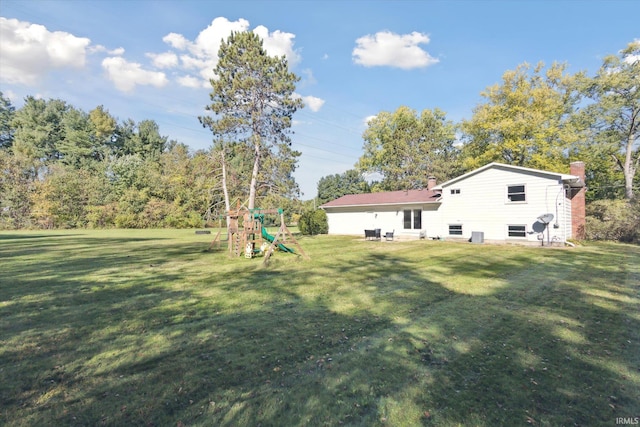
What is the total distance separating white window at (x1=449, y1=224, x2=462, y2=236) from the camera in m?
20.4

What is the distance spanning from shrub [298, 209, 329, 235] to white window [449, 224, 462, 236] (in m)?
10.6

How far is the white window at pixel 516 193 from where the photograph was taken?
18.0m

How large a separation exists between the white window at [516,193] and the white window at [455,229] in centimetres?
336

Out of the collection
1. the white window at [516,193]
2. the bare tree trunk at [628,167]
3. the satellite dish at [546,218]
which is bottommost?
the satellite dish at [546,218]

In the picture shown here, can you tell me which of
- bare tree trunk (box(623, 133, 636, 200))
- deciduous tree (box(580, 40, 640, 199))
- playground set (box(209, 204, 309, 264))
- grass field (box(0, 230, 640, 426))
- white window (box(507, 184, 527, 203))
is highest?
deciduous tree (box(580, 40, 640, 199))

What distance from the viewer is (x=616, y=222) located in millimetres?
19016

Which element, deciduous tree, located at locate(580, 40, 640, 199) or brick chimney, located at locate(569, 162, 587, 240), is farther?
deciduous tree, located at locate(580, 40, 640, 199)

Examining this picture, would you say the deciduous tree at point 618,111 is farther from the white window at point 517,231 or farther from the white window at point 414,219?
the white window at point 414,219

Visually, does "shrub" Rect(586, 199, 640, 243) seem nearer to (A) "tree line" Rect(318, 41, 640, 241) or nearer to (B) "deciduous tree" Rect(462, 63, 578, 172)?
(A) "tree line" Rect(318, 41, 640, 241)

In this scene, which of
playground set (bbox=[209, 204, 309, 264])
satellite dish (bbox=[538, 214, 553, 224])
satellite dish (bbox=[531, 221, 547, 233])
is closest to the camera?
playground set (bbox=[209, 204, 309, 264])

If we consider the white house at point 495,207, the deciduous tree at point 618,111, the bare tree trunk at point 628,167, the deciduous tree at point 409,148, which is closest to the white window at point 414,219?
the white house at point 495,207

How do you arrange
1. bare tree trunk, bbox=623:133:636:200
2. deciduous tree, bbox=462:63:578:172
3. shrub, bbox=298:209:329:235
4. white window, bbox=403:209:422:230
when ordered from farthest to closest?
deciduous tree, bbox=462:63:578:172, shrub, bbox=298:209:329:235, bare tree trunk, bbox=623:133:636:200, white window, bbox=403:209:422:230

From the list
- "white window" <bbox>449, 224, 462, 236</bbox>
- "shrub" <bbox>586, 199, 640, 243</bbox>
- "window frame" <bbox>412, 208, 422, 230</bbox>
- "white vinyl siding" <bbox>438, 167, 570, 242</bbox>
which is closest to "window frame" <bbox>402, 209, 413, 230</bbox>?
"window frame" <bbox>412, 208, 422, 230</bbox>

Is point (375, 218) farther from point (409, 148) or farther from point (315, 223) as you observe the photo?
point (409, 148)
